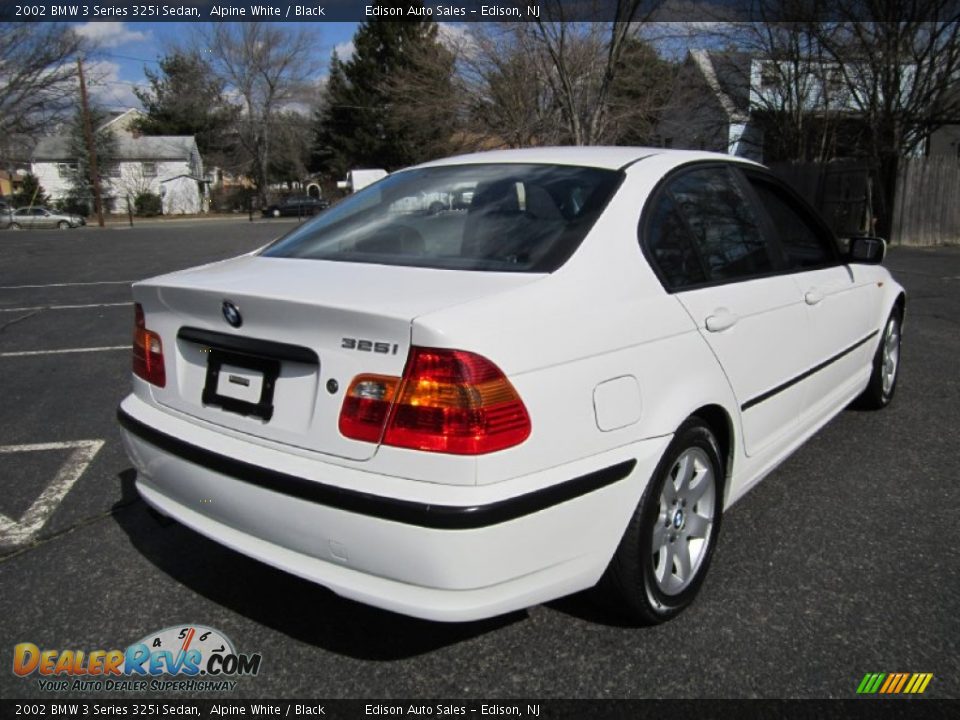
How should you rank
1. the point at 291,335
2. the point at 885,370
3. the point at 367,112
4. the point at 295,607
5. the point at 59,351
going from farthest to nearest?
the point at 367,112
the point at 59,351
the point at 885,370
the point at 295,607
the point at 291,335

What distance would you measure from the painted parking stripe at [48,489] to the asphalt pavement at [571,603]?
1 cm

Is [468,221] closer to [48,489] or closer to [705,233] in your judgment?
[705,233]

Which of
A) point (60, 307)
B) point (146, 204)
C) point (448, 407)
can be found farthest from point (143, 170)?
point (448, 407)

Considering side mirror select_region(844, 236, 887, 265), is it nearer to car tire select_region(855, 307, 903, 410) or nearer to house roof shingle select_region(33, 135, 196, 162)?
car tire select_region(855, 307, 903, 410)

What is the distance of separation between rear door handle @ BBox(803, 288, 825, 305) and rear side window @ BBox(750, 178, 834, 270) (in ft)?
0.39

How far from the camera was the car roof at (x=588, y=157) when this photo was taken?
9.04 ft

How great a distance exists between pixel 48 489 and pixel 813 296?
364 centimetres

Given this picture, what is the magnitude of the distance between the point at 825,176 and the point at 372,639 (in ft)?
60.2

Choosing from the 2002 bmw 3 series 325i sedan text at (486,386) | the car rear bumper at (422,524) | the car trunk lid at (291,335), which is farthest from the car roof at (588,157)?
the car rear bumper at (422,524)

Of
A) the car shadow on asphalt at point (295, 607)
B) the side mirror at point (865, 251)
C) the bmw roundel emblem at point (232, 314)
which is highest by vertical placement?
the side mirror at point (865, 251)

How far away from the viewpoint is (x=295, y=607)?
8.32 ft

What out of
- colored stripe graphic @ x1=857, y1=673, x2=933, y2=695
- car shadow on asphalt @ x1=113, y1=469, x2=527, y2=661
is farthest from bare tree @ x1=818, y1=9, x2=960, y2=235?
car shadow on asphalt @ x1=113, y1=469, x2=527, y2=661

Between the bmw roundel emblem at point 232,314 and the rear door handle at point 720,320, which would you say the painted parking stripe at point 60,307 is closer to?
the bmw roundel emblem at point 232,314

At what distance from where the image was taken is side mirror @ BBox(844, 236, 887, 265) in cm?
373
